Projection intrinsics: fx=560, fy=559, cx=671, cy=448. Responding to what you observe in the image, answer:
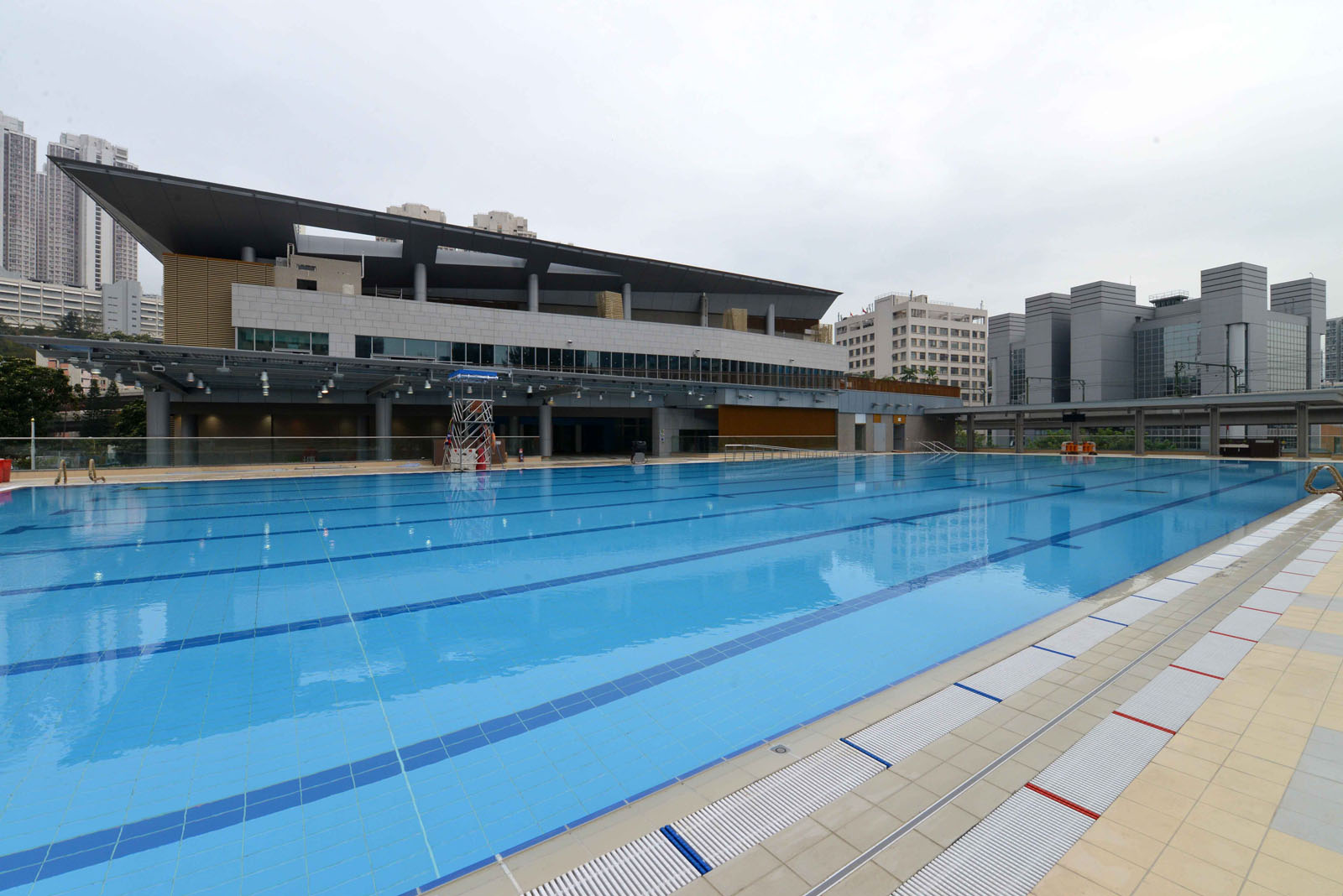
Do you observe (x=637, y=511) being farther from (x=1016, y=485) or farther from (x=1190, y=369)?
(x=1190, y=369)

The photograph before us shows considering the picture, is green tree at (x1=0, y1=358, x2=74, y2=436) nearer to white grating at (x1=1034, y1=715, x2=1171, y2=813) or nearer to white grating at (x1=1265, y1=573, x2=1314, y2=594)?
white grating at (x1=1034, y1=715, x2=1171, y2=813)

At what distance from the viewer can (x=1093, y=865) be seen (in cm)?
198

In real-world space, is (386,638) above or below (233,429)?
below

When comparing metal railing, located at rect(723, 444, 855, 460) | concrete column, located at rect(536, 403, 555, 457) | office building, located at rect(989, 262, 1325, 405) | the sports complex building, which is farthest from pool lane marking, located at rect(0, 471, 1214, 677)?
office building, located at rect(989, 262, 1325, 405)

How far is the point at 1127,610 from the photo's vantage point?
16.8ft

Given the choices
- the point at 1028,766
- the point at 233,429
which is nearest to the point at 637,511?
the point at 1028,766

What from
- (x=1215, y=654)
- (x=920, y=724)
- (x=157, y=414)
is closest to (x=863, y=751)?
(x=920, y=724)

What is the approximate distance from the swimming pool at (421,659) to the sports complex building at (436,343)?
14.4m

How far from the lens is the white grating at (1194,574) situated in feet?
20.1

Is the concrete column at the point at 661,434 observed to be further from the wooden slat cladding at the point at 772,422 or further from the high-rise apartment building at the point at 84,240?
the high-rise apartment building at the point at 84,240

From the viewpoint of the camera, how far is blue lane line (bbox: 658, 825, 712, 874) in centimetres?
203

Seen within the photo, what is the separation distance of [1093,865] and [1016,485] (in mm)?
18149

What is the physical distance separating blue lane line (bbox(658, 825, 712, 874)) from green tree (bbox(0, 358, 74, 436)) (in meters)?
46.7

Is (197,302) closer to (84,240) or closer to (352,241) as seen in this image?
(352,241)
